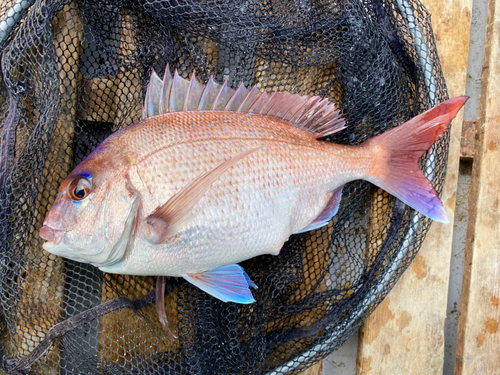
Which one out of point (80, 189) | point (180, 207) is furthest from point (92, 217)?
point (180, 207)

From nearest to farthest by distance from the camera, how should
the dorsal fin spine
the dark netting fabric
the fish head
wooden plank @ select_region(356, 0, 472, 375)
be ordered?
1. the fish head
2. the dorsal fin spine
3. the dark netting fabric
4. wooden plank @ select_region(356, 0, 472, 375)

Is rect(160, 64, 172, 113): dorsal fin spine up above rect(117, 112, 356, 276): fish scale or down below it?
above

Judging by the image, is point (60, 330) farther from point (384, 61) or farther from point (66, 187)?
point (384, 61)

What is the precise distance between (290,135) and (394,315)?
952mm

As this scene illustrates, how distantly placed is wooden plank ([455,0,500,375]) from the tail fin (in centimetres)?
46

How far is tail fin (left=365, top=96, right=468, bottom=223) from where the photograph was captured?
1.23 m

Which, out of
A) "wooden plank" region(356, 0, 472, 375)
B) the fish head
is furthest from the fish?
"wooden plank" region(356, 0, 472, 375)

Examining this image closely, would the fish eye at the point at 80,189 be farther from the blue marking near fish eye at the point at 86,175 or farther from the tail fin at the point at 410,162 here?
the tail fin at the point at 410,162

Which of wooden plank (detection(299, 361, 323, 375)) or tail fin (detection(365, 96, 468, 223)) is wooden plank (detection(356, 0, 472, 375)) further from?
tail fin (detection(365, 96, 468, 223))

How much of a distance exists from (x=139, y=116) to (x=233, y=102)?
466mm

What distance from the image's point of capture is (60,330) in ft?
4.06

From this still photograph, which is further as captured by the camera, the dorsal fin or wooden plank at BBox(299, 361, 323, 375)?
wooden plank at BBox(299, 361, 323, 375)

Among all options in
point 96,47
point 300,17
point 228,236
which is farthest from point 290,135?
point 96,47

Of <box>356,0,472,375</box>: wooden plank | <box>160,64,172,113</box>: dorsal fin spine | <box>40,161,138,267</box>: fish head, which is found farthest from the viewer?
<box>356,0,472,375</box>: wooden plank
